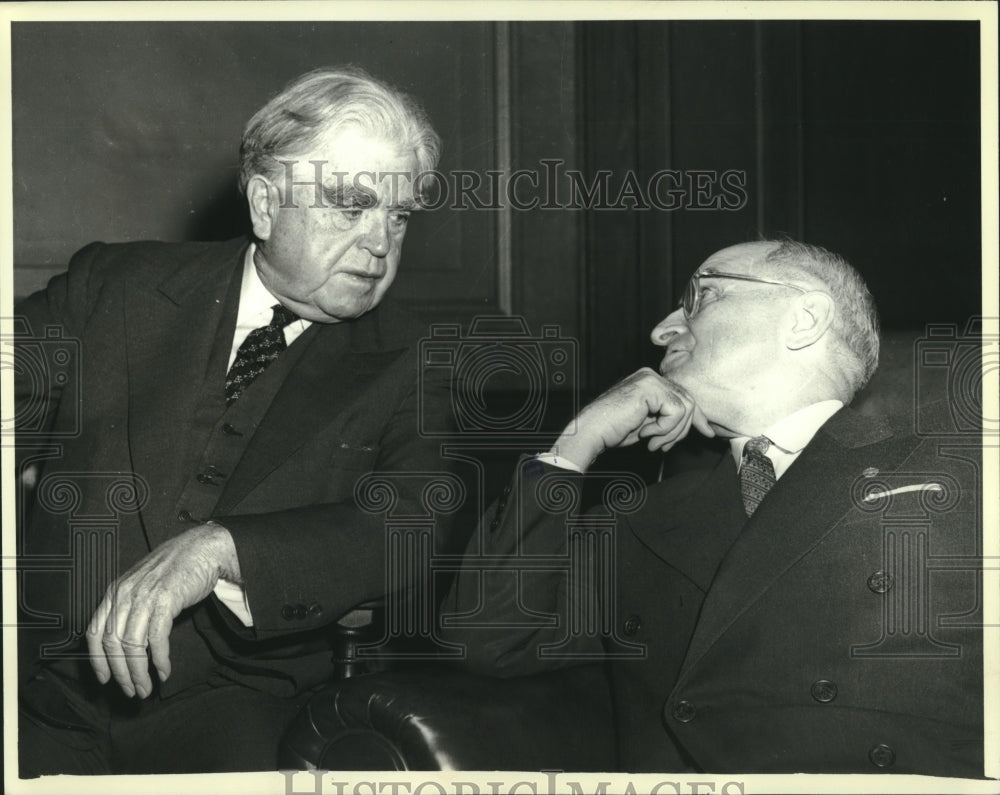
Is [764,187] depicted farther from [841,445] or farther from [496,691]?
[496,691]

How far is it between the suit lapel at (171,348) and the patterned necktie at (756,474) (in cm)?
93

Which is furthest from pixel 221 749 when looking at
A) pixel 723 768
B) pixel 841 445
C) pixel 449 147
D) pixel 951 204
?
pixel 951 204

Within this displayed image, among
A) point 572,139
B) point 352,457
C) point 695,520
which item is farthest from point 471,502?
point 572,139

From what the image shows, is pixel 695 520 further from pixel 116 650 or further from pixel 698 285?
pixel 116 650

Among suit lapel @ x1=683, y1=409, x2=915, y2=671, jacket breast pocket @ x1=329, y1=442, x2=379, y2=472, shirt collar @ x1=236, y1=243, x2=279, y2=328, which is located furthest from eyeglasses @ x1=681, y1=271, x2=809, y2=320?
shirt collar @ x1=236, y1=243, x2=279, y2=328

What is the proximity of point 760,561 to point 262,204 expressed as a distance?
3.42ft

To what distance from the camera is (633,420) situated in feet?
7.60

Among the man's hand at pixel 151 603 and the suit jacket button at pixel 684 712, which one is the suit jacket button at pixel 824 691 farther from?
the man's hand at pixel 151 603

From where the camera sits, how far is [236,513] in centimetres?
228

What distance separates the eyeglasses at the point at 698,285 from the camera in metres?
2.35

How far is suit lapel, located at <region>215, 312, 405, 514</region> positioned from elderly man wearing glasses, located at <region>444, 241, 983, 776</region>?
0.33 metres

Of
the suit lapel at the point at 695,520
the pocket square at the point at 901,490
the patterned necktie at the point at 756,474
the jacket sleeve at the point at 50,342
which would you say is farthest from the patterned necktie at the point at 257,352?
the pocket square at the point at 901,490

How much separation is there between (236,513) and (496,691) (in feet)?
1.74

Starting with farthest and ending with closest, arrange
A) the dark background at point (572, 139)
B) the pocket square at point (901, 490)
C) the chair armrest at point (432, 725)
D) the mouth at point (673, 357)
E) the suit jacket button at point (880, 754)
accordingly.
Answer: the dark background at point (572, 139), the mouth at point (673, 357), the pocket square at point (901, 490), the suit jacket button at point (880, 754), the chair armrest at point (432, 725)
